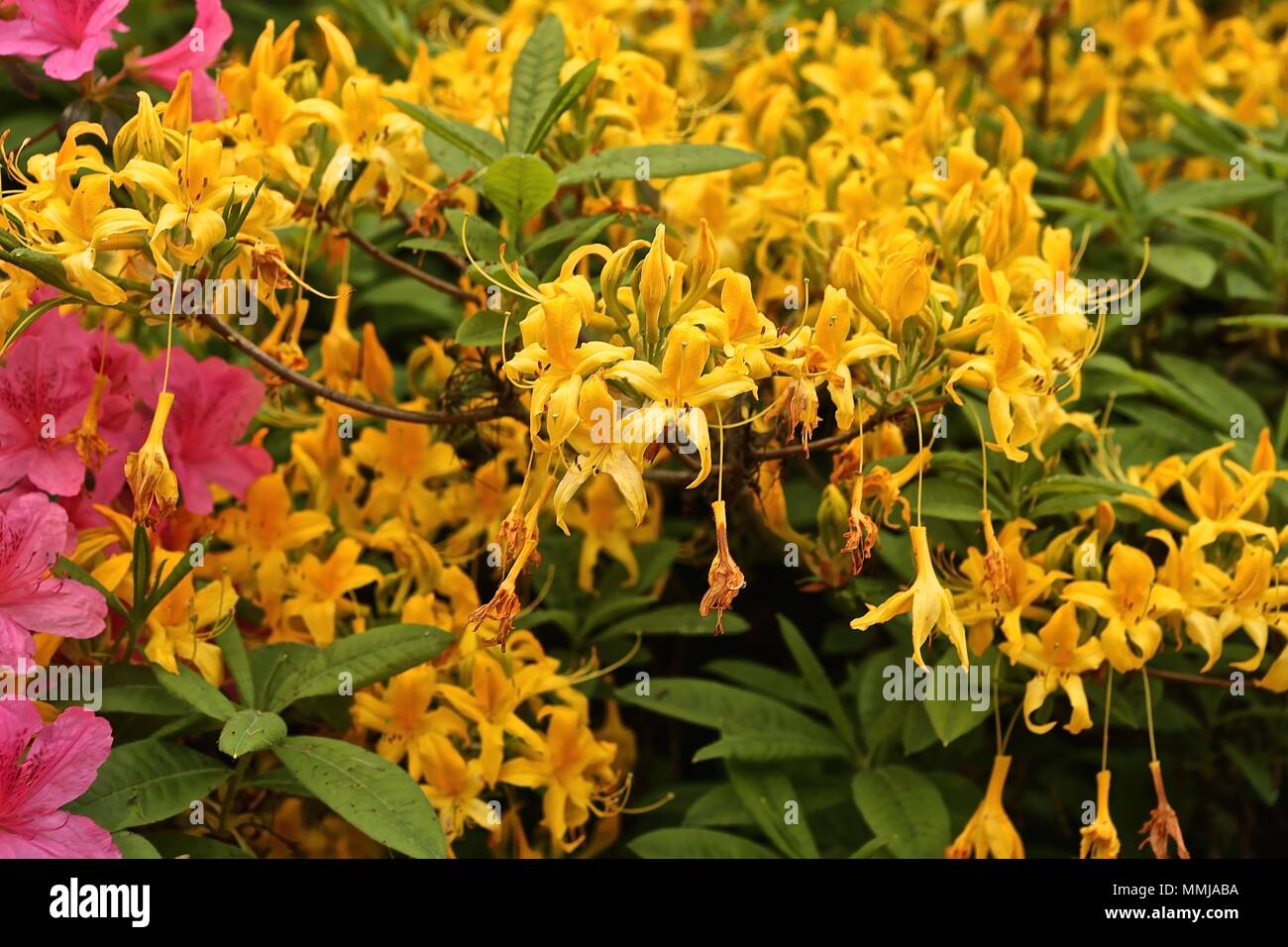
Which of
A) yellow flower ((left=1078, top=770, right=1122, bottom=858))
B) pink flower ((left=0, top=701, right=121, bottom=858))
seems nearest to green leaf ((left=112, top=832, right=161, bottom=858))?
pink flower ((left=0, top=701, right=121, bottom=858))

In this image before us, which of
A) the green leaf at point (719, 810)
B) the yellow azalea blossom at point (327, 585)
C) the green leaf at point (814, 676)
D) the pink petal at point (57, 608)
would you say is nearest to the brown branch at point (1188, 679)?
the green leaf at point (814, 676)

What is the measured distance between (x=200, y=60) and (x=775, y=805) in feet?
3.26

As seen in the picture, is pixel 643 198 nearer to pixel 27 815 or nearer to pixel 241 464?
pixel 241 464

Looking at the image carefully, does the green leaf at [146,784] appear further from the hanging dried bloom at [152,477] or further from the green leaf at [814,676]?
the green leaf at [814,676]

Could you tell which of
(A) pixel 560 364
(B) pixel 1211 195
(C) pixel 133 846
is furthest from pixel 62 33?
(B) pixel 1211 195

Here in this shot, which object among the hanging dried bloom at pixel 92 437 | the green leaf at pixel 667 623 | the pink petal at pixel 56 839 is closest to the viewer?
the pink petal at pixel 56 839

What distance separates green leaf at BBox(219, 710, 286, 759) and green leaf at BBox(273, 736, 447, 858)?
3 centimetres

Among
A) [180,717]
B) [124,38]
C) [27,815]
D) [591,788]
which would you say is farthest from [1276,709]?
[124,38]

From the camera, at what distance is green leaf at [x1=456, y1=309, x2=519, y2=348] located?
1.31m

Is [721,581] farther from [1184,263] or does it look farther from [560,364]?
[1184,263]

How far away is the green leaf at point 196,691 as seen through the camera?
4.15 feet

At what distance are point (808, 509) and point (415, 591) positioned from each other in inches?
18.6

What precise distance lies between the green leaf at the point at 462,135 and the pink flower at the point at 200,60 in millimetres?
226

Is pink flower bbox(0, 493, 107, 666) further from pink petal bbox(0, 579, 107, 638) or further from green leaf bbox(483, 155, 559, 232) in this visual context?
green leaf bbox(483, 155, 559, 232)
